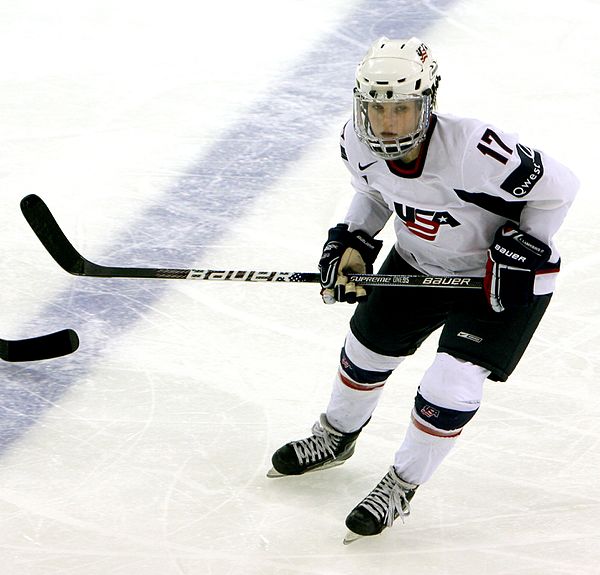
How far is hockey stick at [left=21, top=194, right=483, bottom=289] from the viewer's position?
9.02 ft

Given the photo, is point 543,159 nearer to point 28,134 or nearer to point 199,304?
point 199,304

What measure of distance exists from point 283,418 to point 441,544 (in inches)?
24.6

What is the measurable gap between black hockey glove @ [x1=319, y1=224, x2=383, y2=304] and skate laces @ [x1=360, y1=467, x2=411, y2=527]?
1.41ft

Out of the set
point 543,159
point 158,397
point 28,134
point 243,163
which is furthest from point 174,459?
point 28,134

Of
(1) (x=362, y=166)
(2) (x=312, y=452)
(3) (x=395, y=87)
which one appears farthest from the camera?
(2) (x=312, y=452)

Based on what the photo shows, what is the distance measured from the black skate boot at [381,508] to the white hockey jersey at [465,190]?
1.65 ft

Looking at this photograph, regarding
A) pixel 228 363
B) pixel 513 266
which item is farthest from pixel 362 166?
pixel 228 363

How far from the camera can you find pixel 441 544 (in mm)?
2771

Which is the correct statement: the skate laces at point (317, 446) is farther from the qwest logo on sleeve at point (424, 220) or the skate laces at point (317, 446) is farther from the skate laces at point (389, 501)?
the qwest logo on sleeve at point (424, 220)

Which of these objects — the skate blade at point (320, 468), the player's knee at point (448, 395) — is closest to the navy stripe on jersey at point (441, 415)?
the player's knee at point (448, 395)

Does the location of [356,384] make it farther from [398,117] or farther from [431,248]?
[398,117]

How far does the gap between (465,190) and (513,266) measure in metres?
0.19

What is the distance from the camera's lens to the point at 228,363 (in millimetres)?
3436

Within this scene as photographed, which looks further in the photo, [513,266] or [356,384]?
[356,384]
